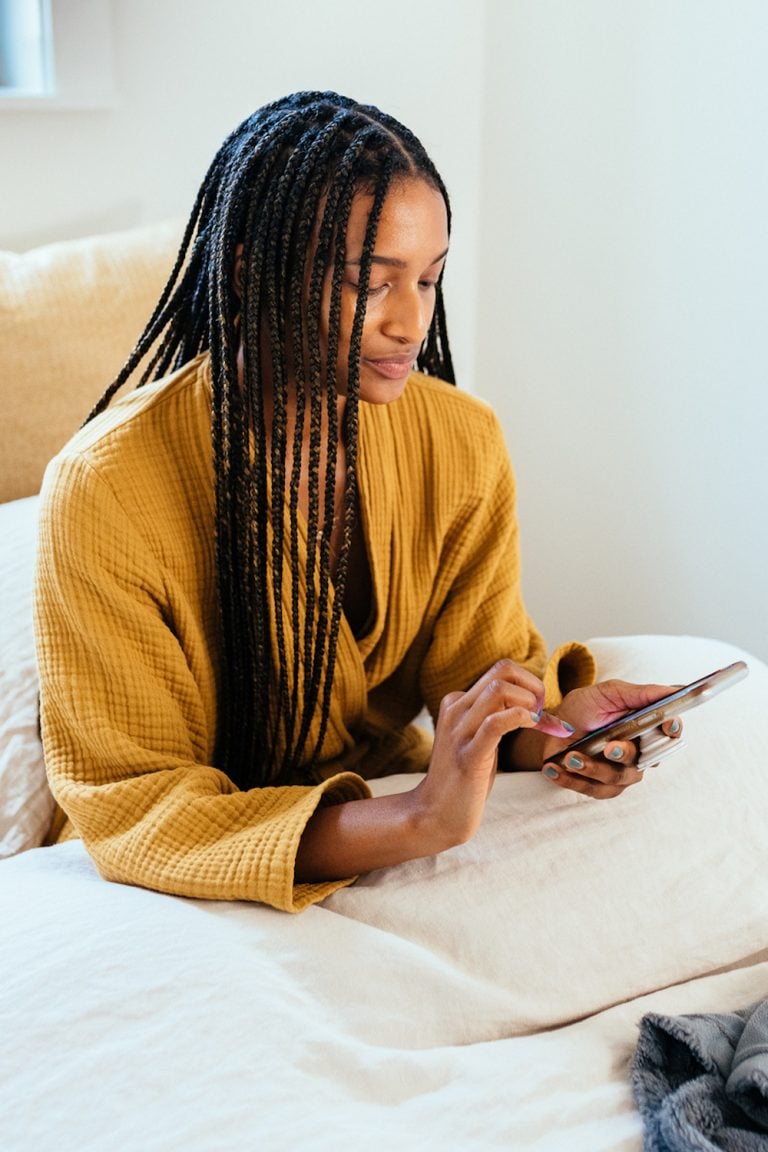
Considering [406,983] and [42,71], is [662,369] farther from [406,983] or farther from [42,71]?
[406,983]

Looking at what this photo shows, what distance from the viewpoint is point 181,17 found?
1625 millimetres

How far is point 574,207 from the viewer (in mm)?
1937

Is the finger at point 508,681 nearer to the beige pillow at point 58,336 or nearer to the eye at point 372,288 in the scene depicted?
the eye at point 372,288

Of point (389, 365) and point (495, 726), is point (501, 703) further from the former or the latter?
point (389, 365)

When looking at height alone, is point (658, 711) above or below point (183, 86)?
below

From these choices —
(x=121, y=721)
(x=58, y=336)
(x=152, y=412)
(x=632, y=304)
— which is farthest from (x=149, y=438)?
(x=632, y=304)

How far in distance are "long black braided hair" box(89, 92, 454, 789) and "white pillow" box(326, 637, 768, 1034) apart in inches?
8.2

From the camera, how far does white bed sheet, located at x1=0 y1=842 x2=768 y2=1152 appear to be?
800mm

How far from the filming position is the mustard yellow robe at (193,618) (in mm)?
1026

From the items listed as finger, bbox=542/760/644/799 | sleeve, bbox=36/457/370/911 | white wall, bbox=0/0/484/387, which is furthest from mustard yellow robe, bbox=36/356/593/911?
white wall, bbox=0/0/484/387

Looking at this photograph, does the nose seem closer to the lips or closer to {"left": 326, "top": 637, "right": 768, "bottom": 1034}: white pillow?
the lips

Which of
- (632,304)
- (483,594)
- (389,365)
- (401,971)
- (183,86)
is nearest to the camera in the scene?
(401,971)

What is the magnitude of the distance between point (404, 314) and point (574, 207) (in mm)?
994

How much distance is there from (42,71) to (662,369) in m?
0.90
